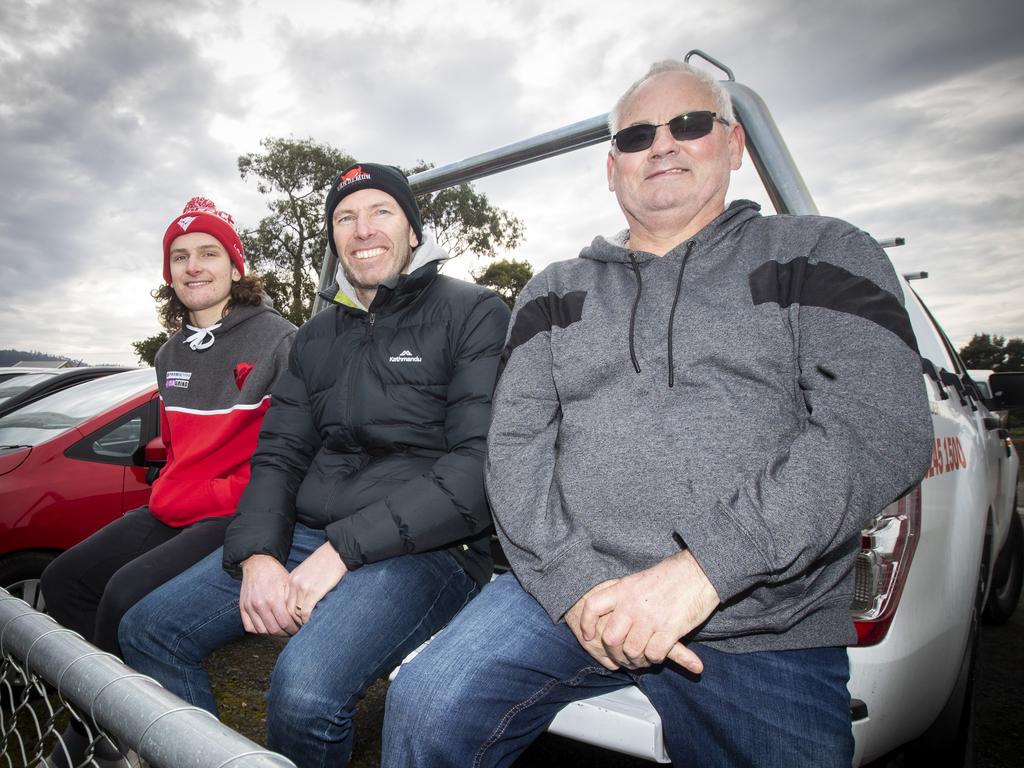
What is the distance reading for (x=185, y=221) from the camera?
272 centimetres

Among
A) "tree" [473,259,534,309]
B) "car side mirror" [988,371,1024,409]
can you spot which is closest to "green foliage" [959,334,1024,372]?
"tree" [473,259,534,309]

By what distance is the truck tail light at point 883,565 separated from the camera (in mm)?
1497

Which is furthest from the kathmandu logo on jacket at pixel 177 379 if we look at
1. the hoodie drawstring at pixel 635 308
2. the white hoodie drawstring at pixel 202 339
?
the hoodie drawstring at pixel 635 308

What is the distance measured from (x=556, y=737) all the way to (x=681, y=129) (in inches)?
94.3

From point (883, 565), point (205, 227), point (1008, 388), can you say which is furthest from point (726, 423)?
point (1008, 388)

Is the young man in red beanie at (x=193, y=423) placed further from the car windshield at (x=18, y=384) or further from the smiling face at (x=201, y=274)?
the car windshield at (x=18, y=384)

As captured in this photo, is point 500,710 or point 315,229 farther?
point 315,229

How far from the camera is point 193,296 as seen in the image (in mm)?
2721

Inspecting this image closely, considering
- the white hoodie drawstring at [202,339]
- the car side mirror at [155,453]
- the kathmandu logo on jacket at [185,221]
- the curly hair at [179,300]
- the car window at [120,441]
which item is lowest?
the car side mirror at [155,453]

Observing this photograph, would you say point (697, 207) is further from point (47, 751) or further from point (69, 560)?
point (47, 751)

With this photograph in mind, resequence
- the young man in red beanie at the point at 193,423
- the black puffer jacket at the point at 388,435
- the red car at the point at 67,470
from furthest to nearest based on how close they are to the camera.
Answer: the red car at the point at 67,470, the young man in red beanie at the point at 193,423, the black puffer jacket at the point at 388,435

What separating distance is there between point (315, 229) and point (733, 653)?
80.9 feet

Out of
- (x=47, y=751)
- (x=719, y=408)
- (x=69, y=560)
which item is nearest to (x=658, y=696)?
(x=719, y=408)

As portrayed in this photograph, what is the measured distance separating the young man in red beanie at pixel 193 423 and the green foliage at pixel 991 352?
3633cm
